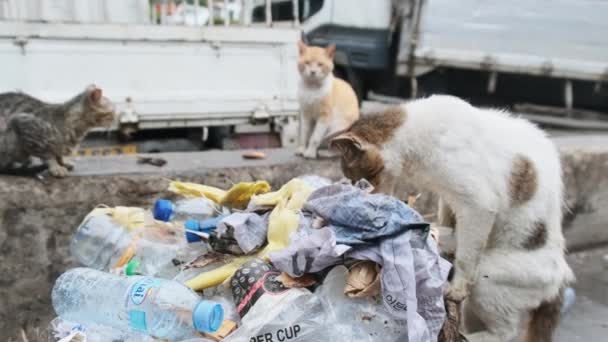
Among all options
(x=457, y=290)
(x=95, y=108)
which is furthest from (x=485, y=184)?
(x=95, y=108)

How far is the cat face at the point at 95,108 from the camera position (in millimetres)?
3434

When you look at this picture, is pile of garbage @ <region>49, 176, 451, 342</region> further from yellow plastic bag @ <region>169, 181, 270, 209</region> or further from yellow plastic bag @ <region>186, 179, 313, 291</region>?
yellow plastic bag @ <region>169, 181, 270, 209</region>

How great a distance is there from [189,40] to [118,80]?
712mm

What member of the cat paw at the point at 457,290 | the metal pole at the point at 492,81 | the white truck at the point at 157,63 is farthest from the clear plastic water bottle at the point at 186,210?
the metal pole at the point at 492,81

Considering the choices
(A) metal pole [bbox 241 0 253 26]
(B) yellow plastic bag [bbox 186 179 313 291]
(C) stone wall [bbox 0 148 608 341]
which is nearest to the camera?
(B) yellow plastic bag [bbox 186 179 313 291]

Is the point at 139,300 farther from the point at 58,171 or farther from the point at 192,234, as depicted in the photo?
the point at 58,171

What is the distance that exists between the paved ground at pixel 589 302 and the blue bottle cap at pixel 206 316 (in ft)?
7.81

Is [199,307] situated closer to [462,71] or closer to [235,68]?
[235,68]

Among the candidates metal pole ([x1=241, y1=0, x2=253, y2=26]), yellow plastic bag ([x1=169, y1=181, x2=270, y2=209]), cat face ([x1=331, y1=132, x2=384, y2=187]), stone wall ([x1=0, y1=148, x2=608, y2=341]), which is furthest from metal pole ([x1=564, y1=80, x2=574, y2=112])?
yellow plastic bag ([x1=169, y1=181, x2=270, y2=209])

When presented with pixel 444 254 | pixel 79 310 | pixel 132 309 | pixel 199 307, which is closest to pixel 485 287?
pixel 444 254

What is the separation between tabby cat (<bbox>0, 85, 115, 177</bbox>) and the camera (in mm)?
3242

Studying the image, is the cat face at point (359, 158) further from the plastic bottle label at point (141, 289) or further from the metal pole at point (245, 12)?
the metal pole at point (245, 12)

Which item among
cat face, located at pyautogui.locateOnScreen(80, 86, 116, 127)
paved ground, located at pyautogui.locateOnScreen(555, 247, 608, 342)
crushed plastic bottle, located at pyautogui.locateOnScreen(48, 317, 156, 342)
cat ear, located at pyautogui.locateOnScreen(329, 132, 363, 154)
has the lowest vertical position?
paved ground, located at pyautogui.locateOnScreen(555, 247, 608, 342)

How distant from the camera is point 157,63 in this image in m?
4.77
